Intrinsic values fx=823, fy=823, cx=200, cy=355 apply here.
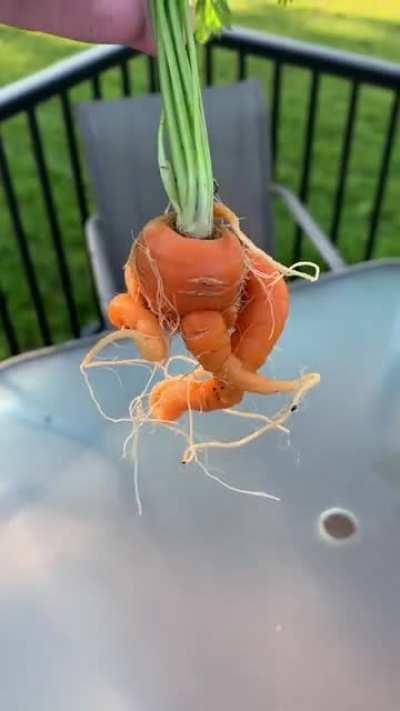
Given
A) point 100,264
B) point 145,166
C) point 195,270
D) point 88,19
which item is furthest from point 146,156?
point 195,270

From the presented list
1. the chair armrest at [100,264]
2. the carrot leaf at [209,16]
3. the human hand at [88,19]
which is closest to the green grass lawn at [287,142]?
the chair armrest at [100,264]

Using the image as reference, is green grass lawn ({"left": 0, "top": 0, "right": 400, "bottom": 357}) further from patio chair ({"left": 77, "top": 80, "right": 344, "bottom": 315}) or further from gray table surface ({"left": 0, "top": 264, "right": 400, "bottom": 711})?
gray table surface ({"left": 0, "top": 264, "right": 400, "bottom": 711})

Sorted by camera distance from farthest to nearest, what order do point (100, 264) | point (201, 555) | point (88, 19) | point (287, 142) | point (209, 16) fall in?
point (287, 142), point (100, 264), point (201, 555), point (88, 19), point (209, 16)

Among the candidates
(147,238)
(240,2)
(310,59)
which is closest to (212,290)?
(147,238)

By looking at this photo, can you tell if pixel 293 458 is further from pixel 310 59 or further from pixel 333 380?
pixel 310 59

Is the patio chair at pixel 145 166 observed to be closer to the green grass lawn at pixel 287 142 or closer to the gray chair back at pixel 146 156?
the gray chair back at pixel 146 156

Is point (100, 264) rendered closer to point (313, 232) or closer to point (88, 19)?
point (313, 232)
